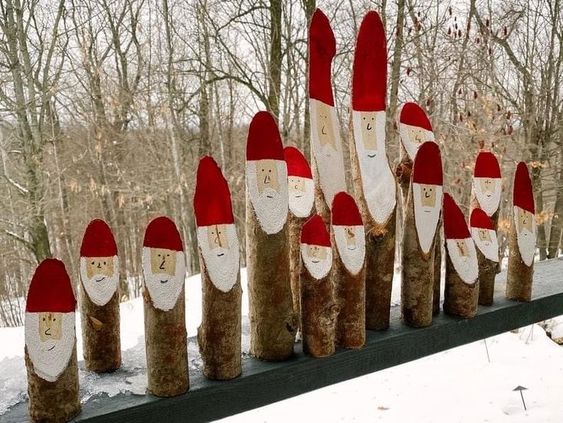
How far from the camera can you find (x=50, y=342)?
66 centimetres

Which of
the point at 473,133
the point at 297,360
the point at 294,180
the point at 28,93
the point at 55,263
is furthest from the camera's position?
the point at 28,93

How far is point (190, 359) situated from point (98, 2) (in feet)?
17.6

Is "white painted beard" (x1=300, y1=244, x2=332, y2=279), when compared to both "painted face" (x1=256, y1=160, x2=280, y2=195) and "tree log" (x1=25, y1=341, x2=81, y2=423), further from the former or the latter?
"tree log" (x1=25, y1=341, x2=81, y2=423)

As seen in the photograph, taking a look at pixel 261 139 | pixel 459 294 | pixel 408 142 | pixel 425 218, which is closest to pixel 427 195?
pixel 425 218

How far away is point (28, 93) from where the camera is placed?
4.68 metres

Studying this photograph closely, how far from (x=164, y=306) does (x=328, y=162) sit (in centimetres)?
43

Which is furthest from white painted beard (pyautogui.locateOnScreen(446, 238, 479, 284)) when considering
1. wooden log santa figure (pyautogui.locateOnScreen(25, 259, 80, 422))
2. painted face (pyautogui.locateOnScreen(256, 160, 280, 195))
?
wooden log santa figure (pyautogui.locateOnScreen(25, 259, 80, 422))

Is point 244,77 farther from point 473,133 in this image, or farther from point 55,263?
point 55,263

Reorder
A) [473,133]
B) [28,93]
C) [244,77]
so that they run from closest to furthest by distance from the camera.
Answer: [473,133] < [244,77] < [28,93]

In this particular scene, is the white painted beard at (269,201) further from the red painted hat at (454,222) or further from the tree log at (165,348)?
the red painted hat at (454,222)

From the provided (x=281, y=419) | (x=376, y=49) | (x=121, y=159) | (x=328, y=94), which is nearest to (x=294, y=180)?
(x=328, y=94)

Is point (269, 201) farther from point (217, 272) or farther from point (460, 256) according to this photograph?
point (460, 256)

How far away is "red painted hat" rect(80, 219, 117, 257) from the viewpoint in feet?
2.62

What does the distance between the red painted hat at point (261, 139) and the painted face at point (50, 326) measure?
0.37m
